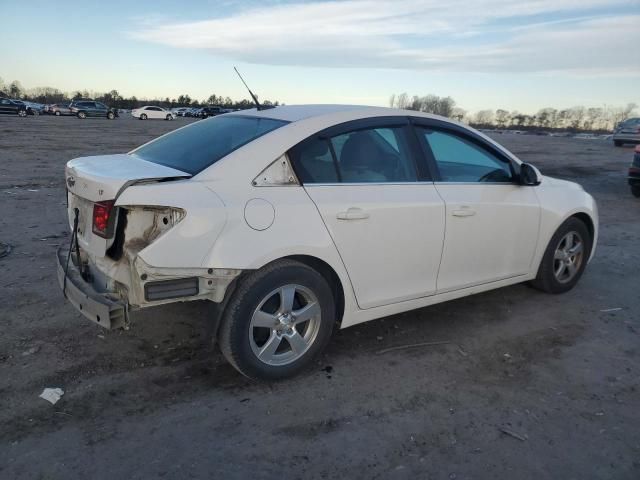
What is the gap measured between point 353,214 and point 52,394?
2136mm

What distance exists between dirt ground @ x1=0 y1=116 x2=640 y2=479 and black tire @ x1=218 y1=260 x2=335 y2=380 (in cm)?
12

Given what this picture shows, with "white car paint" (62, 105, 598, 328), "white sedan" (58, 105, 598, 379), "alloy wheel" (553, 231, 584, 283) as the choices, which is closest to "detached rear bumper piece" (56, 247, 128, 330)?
"white sedan" (58, 105, 598, 379)

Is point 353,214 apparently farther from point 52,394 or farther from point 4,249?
point 4,249

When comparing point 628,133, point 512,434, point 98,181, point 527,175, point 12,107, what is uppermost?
point 628,133

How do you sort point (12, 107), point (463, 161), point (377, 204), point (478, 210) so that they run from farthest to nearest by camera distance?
point (12, 107) → point (463, 161) → point (478, 210) → point (377, 204)

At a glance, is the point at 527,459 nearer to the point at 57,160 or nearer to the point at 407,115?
the point at 407,115

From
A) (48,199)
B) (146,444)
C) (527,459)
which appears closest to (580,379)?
(527,459)

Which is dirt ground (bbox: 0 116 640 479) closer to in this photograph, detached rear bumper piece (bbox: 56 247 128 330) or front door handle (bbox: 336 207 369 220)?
detached rear bumper piece (bbox: 56 247 128 330)

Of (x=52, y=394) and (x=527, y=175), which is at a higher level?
(x=527, y=175)

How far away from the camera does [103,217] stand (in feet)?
10.0

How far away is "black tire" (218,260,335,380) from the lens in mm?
3131

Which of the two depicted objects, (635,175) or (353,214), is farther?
(635,175)

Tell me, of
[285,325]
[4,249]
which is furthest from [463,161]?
[4,249]

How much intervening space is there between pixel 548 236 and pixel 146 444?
3.77 m
